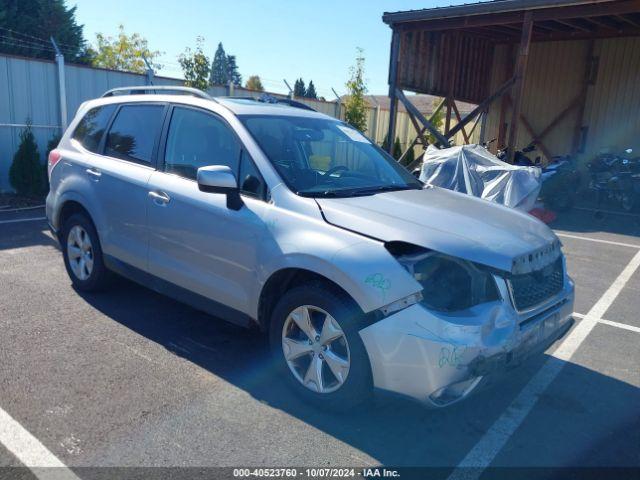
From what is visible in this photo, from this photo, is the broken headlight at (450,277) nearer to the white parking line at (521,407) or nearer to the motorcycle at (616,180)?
the white parking line at (521,407)

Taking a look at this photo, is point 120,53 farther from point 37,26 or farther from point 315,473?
point 315,473

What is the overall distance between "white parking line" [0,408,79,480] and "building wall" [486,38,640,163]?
593 inches

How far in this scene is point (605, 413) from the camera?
3486 mm

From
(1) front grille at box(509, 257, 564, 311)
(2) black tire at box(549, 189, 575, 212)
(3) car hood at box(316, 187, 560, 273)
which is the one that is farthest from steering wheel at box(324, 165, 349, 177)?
(2) black tire at box(549, 189, 575, 212)

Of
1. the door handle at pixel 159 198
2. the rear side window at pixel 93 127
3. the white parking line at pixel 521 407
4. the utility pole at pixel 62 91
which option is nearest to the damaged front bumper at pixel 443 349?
the white parking line at pixel 521 407

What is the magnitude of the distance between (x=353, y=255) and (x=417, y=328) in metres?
0.53

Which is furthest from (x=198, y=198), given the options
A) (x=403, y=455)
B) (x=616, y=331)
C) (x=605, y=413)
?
(x=616, y=331)

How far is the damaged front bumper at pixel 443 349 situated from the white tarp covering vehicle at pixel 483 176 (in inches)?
263

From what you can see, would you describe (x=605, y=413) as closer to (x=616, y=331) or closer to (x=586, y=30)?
(x=616, y=331)

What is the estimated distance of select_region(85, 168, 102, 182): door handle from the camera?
15.5 feet

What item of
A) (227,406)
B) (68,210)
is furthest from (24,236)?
(227,406)

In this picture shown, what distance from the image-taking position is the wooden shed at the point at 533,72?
1220 cm

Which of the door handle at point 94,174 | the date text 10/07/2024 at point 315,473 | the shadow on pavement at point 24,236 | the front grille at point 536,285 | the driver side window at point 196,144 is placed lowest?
the shadow on pavement at point 24,236

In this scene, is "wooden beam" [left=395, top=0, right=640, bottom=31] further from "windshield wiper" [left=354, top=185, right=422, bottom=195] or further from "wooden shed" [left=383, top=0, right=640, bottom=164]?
"windshield wiper" [left=354, top=185, right=422, bottom=195]
